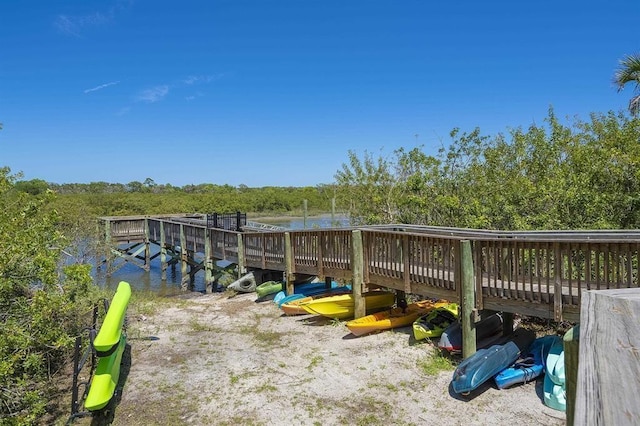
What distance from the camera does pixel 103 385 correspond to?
5.54 metres

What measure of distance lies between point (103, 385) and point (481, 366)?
4.96 metres

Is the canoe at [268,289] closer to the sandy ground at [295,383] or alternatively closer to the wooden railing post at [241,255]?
the sandy ground at [295,383]

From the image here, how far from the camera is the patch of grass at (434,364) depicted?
6801 millimetres

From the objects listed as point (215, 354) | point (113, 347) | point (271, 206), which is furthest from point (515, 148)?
point (271, 206)

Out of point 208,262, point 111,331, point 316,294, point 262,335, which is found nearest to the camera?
point 111,331

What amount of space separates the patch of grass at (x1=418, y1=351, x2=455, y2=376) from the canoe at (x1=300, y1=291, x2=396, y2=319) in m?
2.36

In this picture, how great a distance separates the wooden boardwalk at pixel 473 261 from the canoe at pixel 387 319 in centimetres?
67

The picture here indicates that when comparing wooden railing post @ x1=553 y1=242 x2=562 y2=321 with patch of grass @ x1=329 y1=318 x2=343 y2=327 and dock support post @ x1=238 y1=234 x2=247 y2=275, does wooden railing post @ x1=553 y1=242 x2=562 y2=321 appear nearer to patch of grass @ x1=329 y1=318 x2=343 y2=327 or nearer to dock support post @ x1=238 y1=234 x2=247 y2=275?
patch of grass @ x1=329 y1=318 x2=343 y2=327

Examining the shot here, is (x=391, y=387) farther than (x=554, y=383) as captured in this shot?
Yes

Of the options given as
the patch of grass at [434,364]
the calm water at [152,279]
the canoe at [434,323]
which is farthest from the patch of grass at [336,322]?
the calm water at [152,279]

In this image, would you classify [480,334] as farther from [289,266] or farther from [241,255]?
[241,255]

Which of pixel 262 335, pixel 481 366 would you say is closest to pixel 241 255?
pixel 262 335

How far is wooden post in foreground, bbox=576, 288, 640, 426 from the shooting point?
79cm

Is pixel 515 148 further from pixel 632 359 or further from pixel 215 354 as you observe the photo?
pixel 632 359
